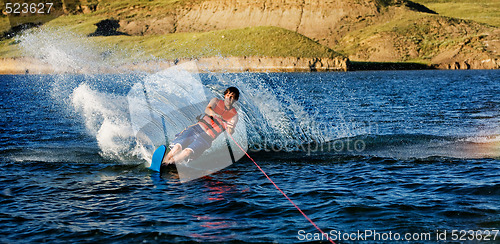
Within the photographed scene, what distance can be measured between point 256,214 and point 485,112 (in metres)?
23.6

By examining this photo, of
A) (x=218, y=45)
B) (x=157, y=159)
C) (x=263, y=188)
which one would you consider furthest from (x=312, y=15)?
(x=263, y=188)

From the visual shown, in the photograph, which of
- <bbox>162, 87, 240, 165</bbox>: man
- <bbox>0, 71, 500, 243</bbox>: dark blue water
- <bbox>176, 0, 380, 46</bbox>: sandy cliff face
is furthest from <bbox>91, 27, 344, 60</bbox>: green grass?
<bbox>162, 87, 240, 165</bbox>: man

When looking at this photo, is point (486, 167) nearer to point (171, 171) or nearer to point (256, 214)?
point (256, 214)

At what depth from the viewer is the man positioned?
43.1ft

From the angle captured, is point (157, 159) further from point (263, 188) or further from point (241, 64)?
point (241, 64)

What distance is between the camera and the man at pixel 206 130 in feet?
43.1

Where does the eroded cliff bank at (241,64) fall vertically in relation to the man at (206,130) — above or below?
above

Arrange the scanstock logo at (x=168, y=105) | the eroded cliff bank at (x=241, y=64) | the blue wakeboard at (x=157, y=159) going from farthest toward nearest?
1. the eroded cliff bank at (x=241, y=64)
2. the scanstock logo at (x=168, y=105)
3. the blue wakeboard at (x=157, y=159)

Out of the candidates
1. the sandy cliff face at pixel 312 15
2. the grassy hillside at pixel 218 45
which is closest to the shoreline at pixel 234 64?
the grassy hillside at pixel 218 45

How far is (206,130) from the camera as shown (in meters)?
13.4

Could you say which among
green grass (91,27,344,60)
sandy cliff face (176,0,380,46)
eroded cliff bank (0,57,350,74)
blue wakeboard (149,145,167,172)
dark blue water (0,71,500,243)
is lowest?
dark blue water (0,71,500,243)

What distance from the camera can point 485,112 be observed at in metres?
28.7

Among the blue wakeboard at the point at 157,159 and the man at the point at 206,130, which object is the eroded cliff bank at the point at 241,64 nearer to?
the man at the point at 206,130

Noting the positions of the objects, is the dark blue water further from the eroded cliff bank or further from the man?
the eroded cliff bank
